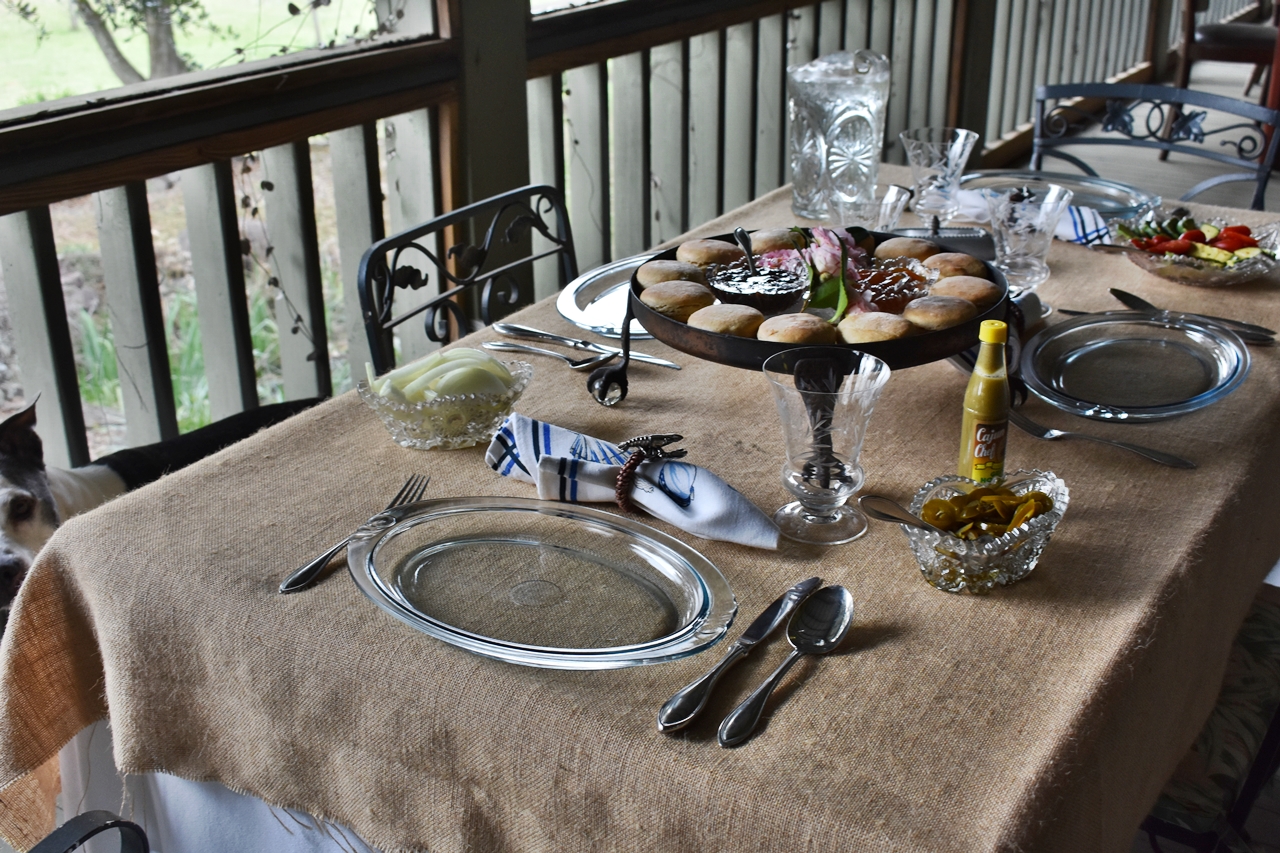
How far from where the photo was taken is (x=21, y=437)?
1513 millimetres

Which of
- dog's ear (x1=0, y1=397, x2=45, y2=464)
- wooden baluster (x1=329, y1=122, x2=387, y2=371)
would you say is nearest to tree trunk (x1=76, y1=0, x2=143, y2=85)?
wooden baluster (x1=329, y1=122, x2=387, y2=371)

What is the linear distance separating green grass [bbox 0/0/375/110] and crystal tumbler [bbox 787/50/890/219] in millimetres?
868

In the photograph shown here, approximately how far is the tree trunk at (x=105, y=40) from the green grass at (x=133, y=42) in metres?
0.01

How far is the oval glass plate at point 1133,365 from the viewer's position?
1.26m

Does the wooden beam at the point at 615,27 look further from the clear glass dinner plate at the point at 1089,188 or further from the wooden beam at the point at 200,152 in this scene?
the clear glass dinner plate at the point at 1089,188

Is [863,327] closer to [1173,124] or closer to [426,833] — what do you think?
[426,833]

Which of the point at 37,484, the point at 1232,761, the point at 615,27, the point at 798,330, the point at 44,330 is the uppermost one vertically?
the point at 615,27

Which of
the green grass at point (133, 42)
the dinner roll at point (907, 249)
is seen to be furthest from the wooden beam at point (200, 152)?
the dinner roll at point (907, 249)

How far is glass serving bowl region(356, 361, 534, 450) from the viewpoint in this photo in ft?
3.72

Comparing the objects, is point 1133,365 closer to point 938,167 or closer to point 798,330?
point 798,330

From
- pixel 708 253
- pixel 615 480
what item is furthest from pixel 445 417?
pixel 708 253

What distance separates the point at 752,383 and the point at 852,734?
0.64 meters

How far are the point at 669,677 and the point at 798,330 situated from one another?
45cm


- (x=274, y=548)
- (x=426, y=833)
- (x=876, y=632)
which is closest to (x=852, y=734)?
(x=876, y=632)
